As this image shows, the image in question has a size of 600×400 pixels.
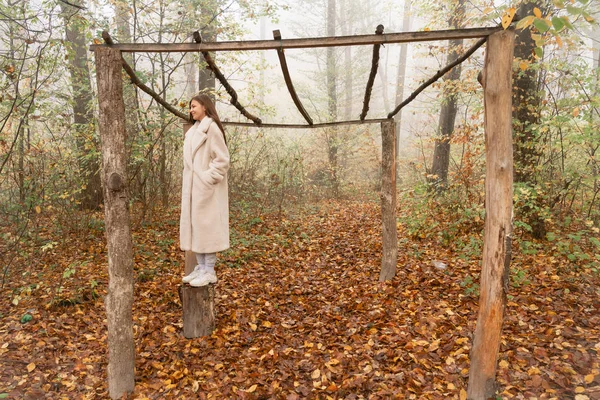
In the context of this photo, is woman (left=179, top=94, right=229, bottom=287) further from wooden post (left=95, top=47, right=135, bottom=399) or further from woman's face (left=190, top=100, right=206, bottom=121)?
wooden post (left=95, top=47, right=135, bottom=399)

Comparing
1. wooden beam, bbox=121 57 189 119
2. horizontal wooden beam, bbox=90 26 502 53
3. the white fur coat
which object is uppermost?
horizontal wooden beam, bbox=90 26 502 53

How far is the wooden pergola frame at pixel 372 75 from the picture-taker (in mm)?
2885

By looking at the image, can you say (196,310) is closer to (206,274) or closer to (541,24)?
(206,274)

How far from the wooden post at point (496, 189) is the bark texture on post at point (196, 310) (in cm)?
302

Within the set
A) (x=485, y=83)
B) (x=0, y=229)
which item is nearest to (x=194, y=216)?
(x=485, y=83)

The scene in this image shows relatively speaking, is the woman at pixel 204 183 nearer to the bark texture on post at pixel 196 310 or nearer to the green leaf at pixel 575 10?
the bark texture on post at pixel 196 310

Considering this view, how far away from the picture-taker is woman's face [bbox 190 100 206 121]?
13.3 ft

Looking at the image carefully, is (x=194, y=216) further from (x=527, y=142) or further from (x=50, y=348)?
(x=527, y=142)

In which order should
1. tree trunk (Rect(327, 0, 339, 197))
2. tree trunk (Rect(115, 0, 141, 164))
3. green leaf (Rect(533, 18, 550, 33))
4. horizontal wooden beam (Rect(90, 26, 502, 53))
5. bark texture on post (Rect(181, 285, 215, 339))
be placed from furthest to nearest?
tree trunk (Rect(327, 0, 339, 197))
tree trunk (Rect(115, 0, 141, 164))
bark texture on post (Rect(181, 285, 215, 339))
horizontal wooden beam (Rect(90, 26, 502, 53))
green leaf (Rect(533, 18, 550, 33))

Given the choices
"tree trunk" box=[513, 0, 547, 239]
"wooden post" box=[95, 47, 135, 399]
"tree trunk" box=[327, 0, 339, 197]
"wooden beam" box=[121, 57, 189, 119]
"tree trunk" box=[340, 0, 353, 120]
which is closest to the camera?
"wooden post" box=[95, 47, 135, 399]

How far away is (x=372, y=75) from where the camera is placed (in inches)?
143

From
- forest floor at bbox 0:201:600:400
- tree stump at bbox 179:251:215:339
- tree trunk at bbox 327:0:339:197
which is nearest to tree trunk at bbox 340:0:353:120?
tree trunk at bbox 327:0:339:197

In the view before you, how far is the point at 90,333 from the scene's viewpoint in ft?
14.7

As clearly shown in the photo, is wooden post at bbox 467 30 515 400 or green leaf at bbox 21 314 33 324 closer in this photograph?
wooden post at bbox 467 30 515 400
